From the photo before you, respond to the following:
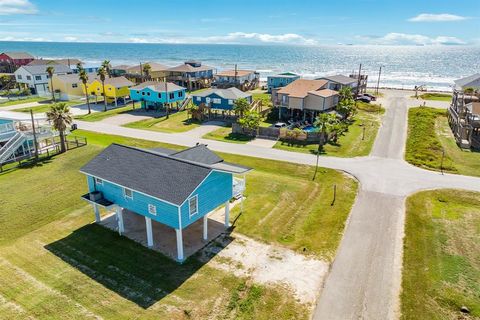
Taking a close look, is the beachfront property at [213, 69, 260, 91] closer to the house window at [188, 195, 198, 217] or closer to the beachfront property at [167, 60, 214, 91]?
the beachfront property at [167, 60, 214, 91]

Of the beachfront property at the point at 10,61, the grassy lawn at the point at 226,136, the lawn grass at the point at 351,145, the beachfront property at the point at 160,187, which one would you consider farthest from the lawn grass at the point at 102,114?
the beachfront property at the point at 10,61

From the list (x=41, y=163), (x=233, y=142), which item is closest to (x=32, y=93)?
(x=41, y=163)

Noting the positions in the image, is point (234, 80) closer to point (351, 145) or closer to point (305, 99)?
point (305, 99)

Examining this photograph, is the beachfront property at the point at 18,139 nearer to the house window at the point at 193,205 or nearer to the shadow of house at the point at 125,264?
the shadow of house at the point at 125,264

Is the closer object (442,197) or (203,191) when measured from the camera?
(203,191)

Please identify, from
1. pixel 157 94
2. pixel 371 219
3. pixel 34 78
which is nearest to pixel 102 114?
pixel 157 94

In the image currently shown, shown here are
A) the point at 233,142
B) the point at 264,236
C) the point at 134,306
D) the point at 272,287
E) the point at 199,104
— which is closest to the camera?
the point at 134,306

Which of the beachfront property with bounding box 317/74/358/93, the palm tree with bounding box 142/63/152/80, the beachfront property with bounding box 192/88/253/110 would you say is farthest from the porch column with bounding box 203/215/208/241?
the palm tree with bounding box 142/63/152/80

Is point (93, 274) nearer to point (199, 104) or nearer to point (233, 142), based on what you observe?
point (233, 142)
